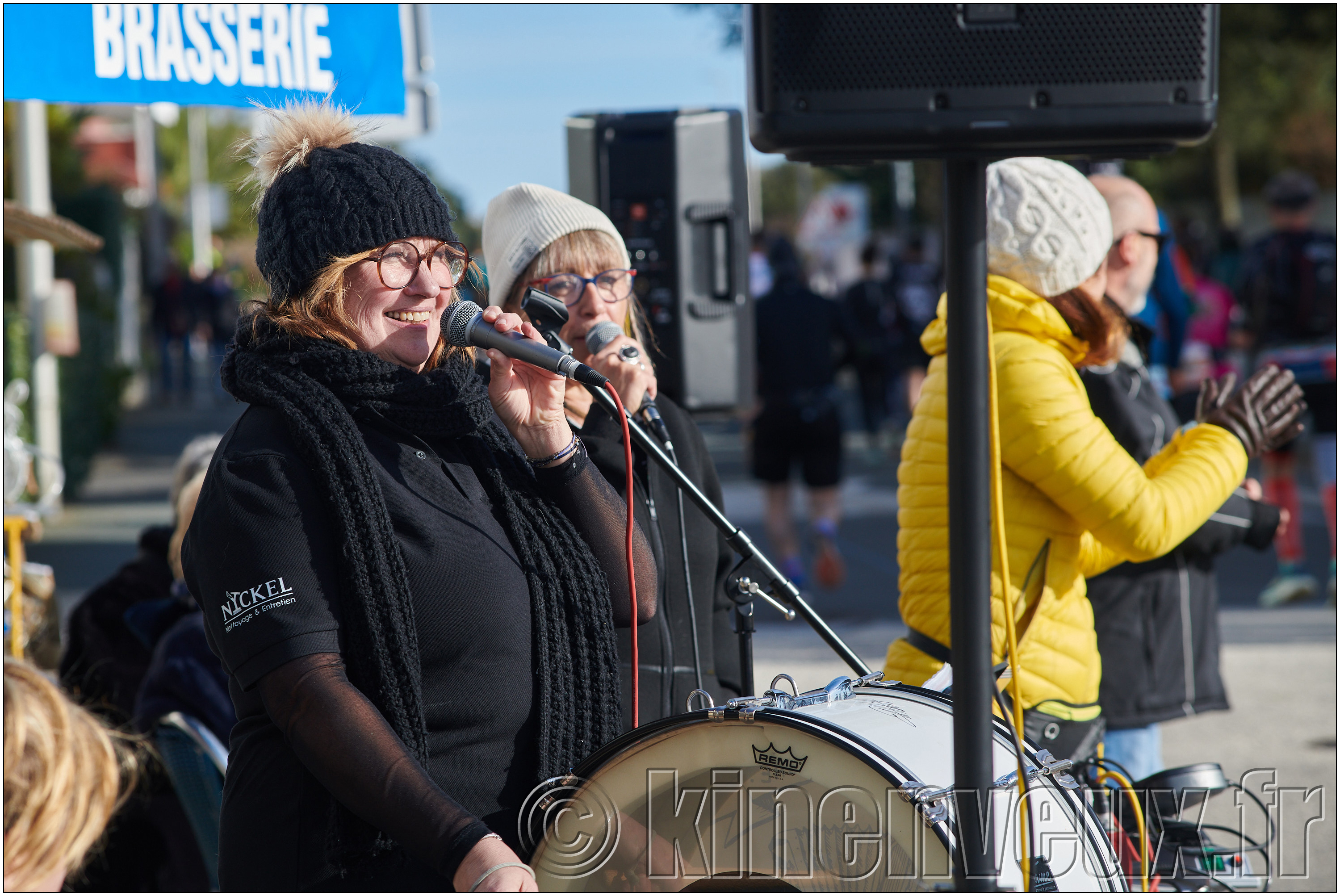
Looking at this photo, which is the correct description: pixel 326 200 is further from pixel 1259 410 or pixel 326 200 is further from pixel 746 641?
pixel 1259 410

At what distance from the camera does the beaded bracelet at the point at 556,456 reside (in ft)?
7.22

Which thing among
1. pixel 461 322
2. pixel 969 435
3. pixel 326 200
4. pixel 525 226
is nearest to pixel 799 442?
pixel 525 226

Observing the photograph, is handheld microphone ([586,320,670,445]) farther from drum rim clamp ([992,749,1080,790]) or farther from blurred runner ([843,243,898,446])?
blurred runner ([843,243,898,446])

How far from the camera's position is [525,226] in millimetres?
2859

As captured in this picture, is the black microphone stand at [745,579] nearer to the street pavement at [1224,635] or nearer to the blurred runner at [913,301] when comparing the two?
the street pavement at [1224,635]

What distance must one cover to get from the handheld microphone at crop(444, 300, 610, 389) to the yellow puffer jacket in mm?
896

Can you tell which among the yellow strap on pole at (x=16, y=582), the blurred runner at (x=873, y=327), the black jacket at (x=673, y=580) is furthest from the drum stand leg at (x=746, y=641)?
the blurred runner at (x=873, y=327)

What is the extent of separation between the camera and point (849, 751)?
5.64ft

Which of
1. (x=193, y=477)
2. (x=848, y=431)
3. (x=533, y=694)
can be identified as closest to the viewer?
(x=533, y=694)

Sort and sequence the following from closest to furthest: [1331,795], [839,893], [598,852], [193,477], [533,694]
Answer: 1. [839,893]
2. [598,852]
3. [533,694]
4. [193,477]
5. [1331,795]

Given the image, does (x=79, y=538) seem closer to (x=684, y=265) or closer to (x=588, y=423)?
(x=684, y=265)

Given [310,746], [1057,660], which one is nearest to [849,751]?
[310,746]

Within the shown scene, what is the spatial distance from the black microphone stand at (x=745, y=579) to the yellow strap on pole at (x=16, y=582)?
2.41 m

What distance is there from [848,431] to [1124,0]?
15.6m
